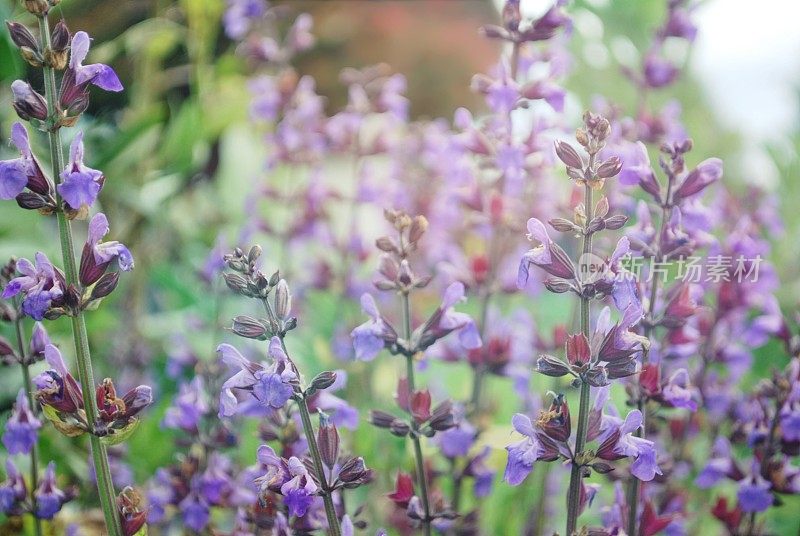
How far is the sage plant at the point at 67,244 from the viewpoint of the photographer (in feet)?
2.12

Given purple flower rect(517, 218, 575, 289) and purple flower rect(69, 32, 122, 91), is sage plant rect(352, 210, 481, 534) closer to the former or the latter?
purple flower rect(517, 218, 575, 289)

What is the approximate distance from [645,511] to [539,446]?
206mm

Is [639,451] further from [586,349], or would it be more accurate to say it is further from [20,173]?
[20,173]

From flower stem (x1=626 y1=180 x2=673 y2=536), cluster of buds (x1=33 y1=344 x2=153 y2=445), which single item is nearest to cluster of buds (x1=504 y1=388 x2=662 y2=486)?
flower stem (x1=626 y1=180 x2=673 y2=536)

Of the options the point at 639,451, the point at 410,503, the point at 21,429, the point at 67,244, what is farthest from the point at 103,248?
the point at 639,451

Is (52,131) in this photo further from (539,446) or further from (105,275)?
(539,446)

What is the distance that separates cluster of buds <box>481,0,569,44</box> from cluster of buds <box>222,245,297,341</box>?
451 mm

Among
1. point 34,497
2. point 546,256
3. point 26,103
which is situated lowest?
point 34,497

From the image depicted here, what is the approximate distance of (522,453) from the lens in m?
0.65

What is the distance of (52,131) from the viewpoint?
2.15 ft

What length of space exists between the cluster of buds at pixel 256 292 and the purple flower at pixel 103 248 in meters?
0.10

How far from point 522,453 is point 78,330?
0.39m

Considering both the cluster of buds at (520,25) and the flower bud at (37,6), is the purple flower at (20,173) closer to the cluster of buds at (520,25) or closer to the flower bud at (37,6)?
the flower bud at (37,6)

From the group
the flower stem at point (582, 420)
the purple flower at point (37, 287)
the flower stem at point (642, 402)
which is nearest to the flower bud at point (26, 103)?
the purple flower at point (37, 287)
